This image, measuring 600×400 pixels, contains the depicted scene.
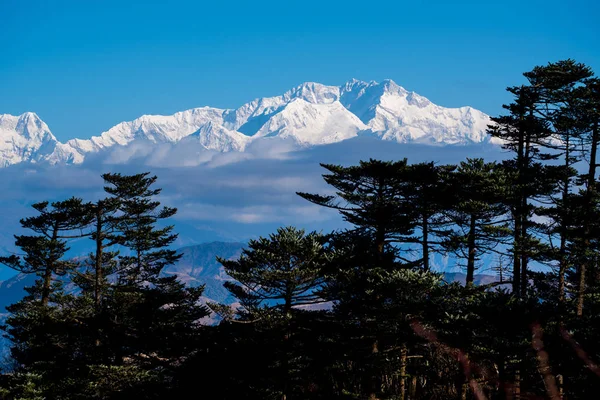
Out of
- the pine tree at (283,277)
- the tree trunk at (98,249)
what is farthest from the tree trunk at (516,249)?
the tree trunk at (98,249)

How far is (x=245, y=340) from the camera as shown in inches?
1422

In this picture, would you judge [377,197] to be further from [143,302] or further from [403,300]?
[143,302]

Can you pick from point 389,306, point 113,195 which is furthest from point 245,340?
point 113,195

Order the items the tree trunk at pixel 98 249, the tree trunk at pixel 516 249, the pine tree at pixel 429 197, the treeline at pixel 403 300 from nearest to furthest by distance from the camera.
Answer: the treeline at pixel 403 300 → the pine tree at pixel 429 197 → the tree trunk at pixel 516 249 → the tree trunk at pixel 98 249

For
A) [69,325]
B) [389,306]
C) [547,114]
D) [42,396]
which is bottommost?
[42,396]

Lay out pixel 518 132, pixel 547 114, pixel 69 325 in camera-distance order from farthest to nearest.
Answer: pixel 69 325 < pixel 518 132 < pixel 547 114

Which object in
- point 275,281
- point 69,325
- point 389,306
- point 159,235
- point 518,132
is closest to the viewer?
point 389,306

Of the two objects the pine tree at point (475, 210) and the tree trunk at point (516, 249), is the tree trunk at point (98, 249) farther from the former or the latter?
the tree trunk at point (516, 249)

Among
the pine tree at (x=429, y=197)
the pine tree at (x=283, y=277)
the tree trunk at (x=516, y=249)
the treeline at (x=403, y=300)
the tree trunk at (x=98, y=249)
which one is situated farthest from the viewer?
the tree trunk at (x=98, y=249)

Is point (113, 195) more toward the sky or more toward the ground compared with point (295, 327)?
more toward the sky

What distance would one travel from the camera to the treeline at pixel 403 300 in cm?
2705

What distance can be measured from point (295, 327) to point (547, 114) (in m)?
19.9

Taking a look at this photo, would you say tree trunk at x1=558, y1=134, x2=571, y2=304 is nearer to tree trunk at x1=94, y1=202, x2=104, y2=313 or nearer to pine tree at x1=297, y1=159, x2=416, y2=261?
pine tree at x1=297, y1=159, x2=416, y2=261

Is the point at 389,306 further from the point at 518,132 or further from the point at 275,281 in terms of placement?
the point at 518,132
